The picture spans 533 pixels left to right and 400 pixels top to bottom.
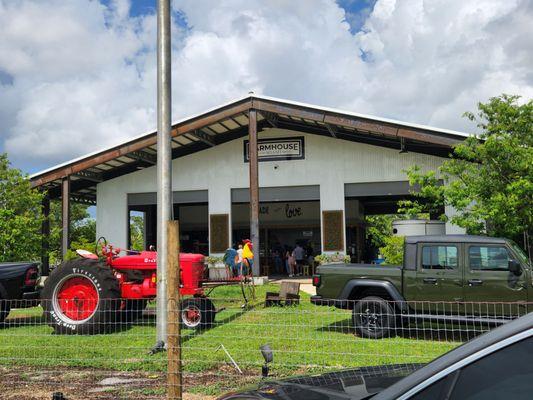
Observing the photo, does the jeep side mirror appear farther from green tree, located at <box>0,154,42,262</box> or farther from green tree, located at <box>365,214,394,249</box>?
green tree, located at <box>0,154,42,262</box>

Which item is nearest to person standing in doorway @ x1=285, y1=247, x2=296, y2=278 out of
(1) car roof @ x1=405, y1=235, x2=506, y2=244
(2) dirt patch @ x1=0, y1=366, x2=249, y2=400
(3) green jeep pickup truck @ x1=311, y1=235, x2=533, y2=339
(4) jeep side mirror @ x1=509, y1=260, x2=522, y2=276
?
(3) green jeep pickup truck @ x1=311, y1=235, x2=533, y2=339

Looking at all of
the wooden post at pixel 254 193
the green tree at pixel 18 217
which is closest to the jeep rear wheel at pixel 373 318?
the wooden post at pixel 254 193

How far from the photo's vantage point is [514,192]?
12320mm

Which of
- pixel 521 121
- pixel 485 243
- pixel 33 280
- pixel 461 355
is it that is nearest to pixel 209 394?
pixel 461 355

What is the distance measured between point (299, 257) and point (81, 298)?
638 inches

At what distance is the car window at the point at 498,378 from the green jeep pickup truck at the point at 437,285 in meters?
6.76

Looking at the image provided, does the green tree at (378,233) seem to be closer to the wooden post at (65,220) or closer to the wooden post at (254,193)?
the wooden post at (254,193)

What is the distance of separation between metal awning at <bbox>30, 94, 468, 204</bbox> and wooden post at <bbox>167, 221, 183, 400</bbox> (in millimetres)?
15174

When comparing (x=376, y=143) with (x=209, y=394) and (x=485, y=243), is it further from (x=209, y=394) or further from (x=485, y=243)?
(x=209, y=394)

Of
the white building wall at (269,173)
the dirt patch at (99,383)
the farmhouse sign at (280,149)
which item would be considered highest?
the farmhouse sign at (280,149)

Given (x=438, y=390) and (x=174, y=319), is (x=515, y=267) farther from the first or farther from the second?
(x=438, y=390)

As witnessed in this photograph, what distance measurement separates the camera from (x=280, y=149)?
23.4 metres

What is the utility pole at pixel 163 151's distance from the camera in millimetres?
8141

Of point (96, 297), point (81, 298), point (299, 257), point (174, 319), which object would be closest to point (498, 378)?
point (174, 319)
